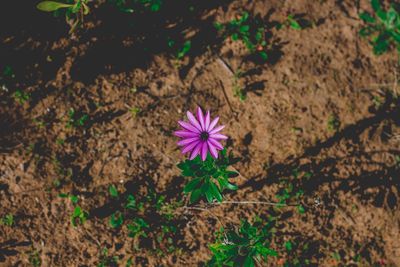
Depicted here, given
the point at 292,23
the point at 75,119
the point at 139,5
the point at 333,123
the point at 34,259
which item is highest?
the point at 292,23

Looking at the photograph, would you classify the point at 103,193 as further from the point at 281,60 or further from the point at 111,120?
the point at 281,60

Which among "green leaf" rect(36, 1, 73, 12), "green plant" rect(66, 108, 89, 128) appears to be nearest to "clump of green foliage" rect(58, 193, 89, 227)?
"green plant" rect(66, 108, 89, 128)

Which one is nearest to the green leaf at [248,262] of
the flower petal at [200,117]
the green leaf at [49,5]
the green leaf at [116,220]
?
the flower petal at [200,117]

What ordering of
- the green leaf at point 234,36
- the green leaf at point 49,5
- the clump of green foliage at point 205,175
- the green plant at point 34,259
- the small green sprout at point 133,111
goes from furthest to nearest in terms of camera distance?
the green leaf at point 234,36, the small green sprout at point 133,111, the green plant at point 34,259, the green leaf at point 49,5, the clump of green foliage at point 205,175

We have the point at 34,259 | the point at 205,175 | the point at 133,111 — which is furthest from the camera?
the point at 133,111

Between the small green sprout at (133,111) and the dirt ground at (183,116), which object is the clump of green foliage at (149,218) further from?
the small green sprout at (133,111)

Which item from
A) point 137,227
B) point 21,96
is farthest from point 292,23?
point 21,96

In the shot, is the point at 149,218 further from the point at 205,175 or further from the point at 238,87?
the point at 238,87
